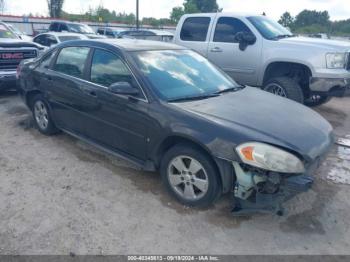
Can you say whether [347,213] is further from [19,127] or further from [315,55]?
[19,127]

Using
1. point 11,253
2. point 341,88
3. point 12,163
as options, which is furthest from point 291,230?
point 341,88

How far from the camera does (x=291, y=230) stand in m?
3.09

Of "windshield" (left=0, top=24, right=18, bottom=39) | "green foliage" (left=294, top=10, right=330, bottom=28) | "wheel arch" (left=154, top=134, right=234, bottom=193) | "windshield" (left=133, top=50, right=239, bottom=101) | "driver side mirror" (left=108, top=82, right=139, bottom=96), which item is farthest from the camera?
"green foliage" (left=294, top=10, right=330, bottom=28)

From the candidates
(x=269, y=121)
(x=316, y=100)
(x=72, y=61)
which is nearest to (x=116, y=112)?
(x=72, y=61)

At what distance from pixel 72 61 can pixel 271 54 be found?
12.9ft

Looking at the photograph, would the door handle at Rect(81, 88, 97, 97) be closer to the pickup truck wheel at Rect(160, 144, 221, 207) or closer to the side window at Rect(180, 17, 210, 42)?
the pickup truck wheel at Rect(160, 144, 221, 207)

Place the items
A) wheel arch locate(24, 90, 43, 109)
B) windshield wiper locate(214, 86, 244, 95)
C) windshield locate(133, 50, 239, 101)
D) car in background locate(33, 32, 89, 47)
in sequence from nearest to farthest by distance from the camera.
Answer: windshield locate(133, 50, 239, 101) → windshield wiper locate(214, 86, 244, 95) → wheel arch locate(24, 90, 43, 109) → car in background locate(33, 32, 89, 47)

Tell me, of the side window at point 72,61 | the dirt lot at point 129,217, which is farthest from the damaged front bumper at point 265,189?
the side window at point 72,61

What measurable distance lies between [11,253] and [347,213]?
320 cm

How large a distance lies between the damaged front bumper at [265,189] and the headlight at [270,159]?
0.08m

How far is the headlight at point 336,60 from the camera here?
6027 mm

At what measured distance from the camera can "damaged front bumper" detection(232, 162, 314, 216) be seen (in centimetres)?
283

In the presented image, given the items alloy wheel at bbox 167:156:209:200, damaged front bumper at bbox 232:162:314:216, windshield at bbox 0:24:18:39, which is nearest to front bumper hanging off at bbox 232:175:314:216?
damaged front bumper at bbox 232:162:314:216

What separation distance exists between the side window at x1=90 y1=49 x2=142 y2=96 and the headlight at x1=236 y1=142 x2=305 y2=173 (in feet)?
4.81
